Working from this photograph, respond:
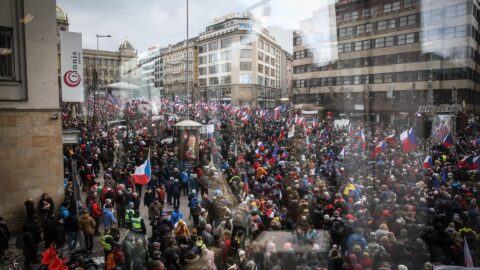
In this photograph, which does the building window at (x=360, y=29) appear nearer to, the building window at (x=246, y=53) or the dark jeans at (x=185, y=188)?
the building window at (x=246, y=53)

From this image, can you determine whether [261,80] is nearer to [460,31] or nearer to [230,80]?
[230,80]

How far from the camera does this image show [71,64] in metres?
13.6

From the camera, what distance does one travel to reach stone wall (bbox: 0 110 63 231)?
1162 cm

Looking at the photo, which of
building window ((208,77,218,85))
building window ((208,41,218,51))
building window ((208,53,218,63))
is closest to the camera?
building window ((208,41,218,51))

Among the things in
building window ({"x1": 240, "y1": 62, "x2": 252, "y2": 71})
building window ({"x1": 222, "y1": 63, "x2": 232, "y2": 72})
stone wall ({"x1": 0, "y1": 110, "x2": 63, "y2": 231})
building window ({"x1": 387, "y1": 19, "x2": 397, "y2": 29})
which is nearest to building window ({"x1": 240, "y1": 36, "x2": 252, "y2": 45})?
building window ({"x1": 240, "y1": 62, "x2": 252, "y2": 71})

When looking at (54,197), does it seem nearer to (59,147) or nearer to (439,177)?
(59,147)

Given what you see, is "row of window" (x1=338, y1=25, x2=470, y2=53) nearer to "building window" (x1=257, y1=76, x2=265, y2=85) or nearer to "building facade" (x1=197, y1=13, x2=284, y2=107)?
"building facade" (x1=197, y1=13, x2=284, y2=107)

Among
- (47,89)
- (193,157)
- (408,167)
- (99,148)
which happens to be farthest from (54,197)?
(408,167)

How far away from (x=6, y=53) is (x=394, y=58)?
161 ft

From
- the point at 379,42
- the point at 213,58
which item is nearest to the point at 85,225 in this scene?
the point at 379,42

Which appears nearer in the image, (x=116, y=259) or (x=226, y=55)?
A: (x=116, y=259)

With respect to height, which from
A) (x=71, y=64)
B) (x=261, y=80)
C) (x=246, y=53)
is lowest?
(x=71, y=64)

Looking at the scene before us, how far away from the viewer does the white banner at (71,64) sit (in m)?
13.5

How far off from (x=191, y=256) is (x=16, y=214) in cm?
766
